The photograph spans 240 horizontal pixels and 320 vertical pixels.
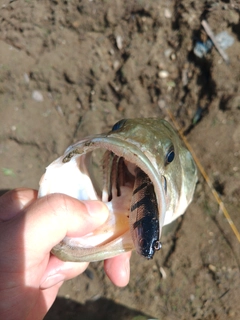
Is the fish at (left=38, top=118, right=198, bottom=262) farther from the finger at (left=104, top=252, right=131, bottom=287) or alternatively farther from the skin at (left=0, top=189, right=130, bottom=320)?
the finger at (left=104, top=252, right=131, bottom=287)

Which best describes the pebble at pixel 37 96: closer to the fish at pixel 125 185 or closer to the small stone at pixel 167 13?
the small stone at pixel 167 13

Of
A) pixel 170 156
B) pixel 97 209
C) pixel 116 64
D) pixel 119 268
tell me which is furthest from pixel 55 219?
pixel 116 64

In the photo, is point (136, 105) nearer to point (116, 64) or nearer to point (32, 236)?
point (116, 64)

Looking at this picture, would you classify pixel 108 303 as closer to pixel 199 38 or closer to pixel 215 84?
pixel 215 84

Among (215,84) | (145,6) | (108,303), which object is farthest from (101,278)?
(145,6)

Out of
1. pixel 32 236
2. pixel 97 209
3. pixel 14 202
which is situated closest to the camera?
pixel 32 236

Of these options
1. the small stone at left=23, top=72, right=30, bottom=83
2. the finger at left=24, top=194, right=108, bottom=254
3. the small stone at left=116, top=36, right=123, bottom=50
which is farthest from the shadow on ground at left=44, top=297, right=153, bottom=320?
the small stone at left=116, top=36, right=123, bottom=50

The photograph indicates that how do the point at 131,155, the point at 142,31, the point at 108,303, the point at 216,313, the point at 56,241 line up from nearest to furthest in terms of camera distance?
the point at 131,155 < the point at 56,241 < the point at 216,313 < the point at 108,303 < the point at 142,31
